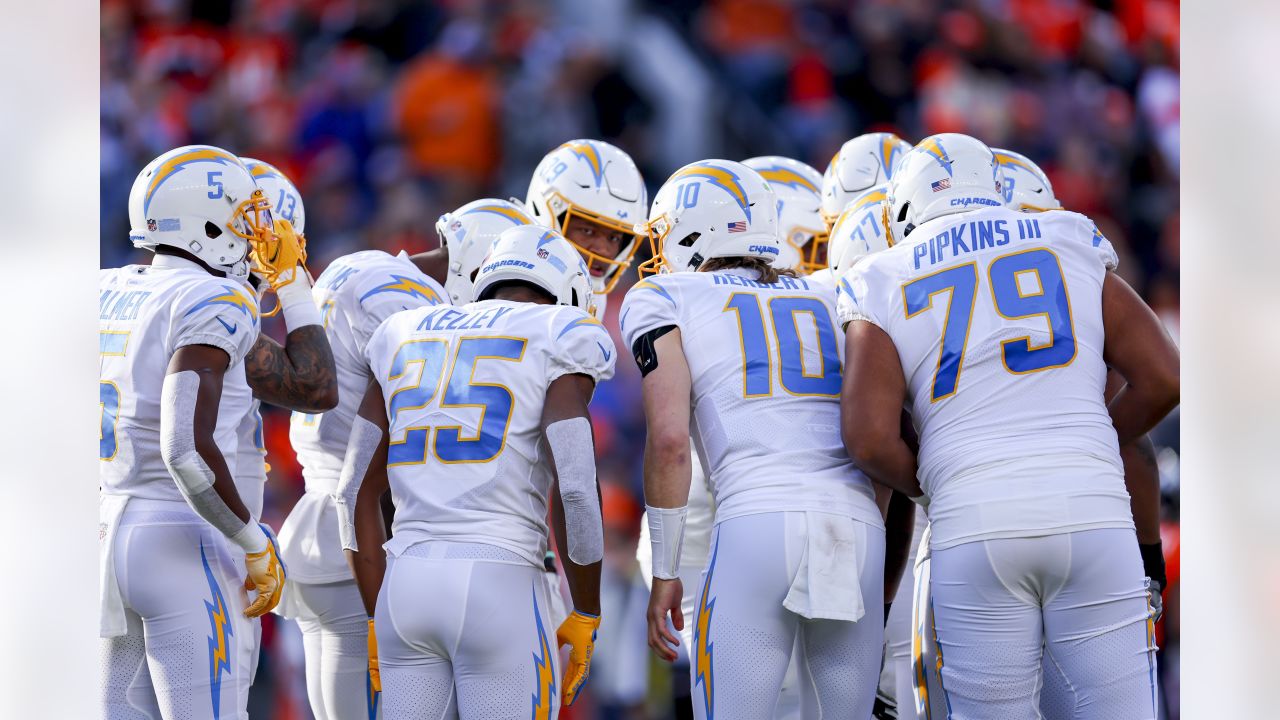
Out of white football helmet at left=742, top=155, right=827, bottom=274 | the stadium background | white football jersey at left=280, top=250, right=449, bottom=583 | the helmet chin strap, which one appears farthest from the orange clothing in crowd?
the helmet chin strap

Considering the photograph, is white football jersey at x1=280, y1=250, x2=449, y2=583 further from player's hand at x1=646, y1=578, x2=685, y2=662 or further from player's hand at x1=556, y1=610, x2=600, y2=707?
player's hand at x1=646, y1=578, x2=685, y2=662

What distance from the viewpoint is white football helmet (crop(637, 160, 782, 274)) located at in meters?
3.79

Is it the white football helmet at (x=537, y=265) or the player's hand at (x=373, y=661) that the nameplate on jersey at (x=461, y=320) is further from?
the player's hand at (x=373, y=661)

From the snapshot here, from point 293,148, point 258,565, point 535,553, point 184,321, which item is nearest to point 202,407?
point 184,321

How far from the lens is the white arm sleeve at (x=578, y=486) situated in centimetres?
326

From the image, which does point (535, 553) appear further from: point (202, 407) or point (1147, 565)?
point (1147, 565)

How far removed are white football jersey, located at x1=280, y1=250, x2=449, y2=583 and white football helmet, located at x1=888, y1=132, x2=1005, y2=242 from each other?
1630 mm

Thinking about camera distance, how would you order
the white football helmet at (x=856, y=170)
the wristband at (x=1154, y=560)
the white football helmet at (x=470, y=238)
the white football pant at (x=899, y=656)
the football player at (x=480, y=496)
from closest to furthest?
the football player at (x=480, y=496) → the wristband at (x=1154, y=560) → the white football pant at (x=899, y=656) → the white football helmet at (x=470, y=238) → the white football helmet at (x=856, y=170)

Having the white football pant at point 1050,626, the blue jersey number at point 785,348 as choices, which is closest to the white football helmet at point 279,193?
the blue jersey number at point 785,348

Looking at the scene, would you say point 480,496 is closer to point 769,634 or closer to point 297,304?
point 769,634

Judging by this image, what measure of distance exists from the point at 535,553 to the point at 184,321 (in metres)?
1.12

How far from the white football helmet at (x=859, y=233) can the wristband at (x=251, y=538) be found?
6.66 ft
